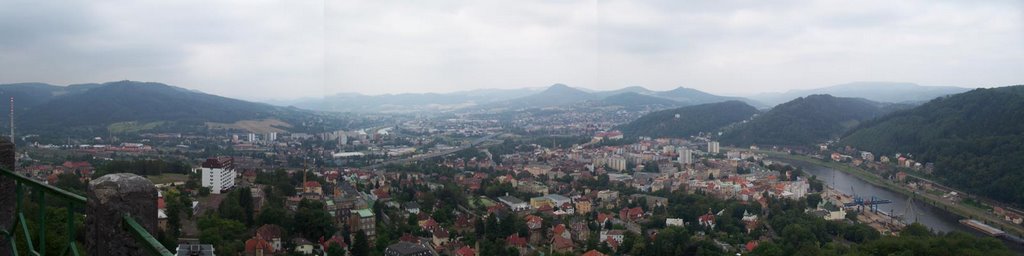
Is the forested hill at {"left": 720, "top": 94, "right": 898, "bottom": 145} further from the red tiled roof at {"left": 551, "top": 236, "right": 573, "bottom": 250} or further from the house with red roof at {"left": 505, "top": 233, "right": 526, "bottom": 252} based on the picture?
the house with red roof at {"left": 505, "top": 233, "right": 526, "bottom": 252}

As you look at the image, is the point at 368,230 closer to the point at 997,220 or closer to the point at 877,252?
the point at 877,252

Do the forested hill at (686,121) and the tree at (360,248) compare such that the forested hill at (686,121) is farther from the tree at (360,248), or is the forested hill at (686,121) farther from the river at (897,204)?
the tree at (360,248)

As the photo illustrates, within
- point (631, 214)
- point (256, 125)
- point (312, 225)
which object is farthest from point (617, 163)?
point (256, 125)

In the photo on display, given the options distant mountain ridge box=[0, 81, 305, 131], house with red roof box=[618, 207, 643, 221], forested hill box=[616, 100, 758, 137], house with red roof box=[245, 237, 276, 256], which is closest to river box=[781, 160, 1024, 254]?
house with red roof box=[618, 207, 643, 221]

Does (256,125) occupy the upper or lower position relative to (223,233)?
upper

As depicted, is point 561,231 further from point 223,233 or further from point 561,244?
point 223,233

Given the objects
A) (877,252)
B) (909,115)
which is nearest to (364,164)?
(877,252)

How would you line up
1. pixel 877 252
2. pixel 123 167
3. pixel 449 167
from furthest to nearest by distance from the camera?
1. pixel 449 167
2. pixel 123 167
3. pixel 877 252
